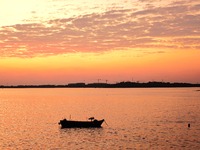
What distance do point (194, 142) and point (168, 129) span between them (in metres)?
17.2

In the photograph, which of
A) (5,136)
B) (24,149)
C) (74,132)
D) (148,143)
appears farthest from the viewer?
(74,132)

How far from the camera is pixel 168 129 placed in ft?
250

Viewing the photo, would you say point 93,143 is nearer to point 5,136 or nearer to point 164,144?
point 164,144

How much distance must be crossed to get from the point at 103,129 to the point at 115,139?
15.3 meters

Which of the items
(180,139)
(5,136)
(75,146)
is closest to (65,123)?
(5,136)

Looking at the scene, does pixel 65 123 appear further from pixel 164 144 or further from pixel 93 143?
pixel 164 144

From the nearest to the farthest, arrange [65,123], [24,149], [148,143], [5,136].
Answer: [24,149], [148,143], [5,136], [65,123]

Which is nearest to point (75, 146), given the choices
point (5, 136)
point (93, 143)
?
point (93, 143)

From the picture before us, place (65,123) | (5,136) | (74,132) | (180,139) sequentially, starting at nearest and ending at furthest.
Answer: (180,139) → (5,136) → (74,132) → (65,123)

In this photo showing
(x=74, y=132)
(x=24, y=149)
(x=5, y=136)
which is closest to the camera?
(x=24, y=149)

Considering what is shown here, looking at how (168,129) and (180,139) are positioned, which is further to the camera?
(168,129)

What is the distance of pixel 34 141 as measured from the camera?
206 ft

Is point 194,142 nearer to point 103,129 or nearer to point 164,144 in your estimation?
point 164,144

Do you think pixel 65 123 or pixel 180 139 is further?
pixel 65 123
